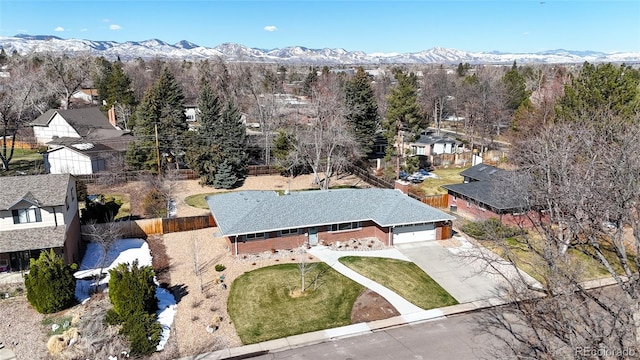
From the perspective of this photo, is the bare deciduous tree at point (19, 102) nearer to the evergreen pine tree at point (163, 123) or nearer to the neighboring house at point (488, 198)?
the evergreen pine tree at point (163, 123)

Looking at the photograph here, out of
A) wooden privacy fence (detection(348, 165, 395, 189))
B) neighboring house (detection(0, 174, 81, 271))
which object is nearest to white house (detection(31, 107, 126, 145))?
wooden privacy fence (detection(348, 165, 395, 189))

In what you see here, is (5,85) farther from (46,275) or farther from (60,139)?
(46,275)

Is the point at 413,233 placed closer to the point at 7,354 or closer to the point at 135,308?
the point at 135,308

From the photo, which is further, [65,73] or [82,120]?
[65,73]

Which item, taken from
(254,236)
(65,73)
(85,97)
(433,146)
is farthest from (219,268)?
(85,97)

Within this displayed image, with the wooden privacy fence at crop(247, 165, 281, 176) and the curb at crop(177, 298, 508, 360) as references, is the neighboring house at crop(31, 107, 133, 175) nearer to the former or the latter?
the wooden privacy fence at crop(247, 165, 281, 176)

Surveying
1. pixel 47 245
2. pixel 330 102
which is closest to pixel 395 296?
pixel 47 245
